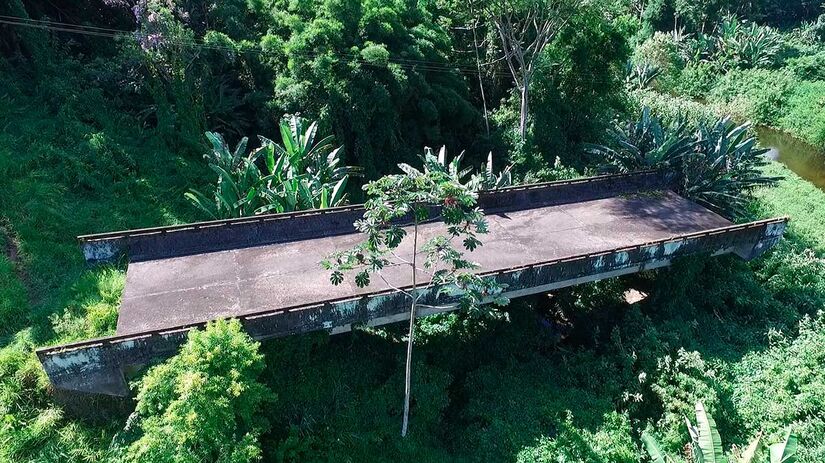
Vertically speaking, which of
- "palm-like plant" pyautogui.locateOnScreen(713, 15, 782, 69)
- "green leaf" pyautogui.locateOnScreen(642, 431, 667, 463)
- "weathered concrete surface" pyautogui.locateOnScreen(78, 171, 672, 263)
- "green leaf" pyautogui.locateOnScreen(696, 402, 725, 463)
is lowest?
"green leaf" pyautogui.locateOnScreen(642, 431, 667, 463)

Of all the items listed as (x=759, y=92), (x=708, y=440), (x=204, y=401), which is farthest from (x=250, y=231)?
(x=759, y=92)

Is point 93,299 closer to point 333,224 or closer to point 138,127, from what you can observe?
point 333,224

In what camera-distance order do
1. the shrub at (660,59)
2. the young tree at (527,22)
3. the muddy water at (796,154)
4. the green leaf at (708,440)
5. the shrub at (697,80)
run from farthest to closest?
the shrub at (697,80) → the shrub at (660,59) → the muddy water at (796,154) → the young tree at (527,22) → the green leaf at (708,440)

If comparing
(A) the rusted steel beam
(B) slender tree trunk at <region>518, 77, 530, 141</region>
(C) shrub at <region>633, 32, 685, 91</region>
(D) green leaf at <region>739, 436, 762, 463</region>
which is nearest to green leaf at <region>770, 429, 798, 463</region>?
(D) green leaf at <region>739, 436, 762, 463</region>

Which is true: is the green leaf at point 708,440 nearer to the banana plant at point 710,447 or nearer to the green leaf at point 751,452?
the banana plant at point 710,447

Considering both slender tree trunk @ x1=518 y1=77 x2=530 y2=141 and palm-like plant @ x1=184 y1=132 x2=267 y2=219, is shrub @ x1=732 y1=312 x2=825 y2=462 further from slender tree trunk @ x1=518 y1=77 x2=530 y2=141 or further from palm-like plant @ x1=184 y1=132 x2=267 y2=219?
palm-like plant @ x1=184 y1=132 x2=267 y2=219

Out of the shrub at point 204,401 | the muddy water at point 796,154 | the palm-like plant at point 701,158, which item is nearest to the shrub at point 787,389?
the palm-like plant at point 701,158
